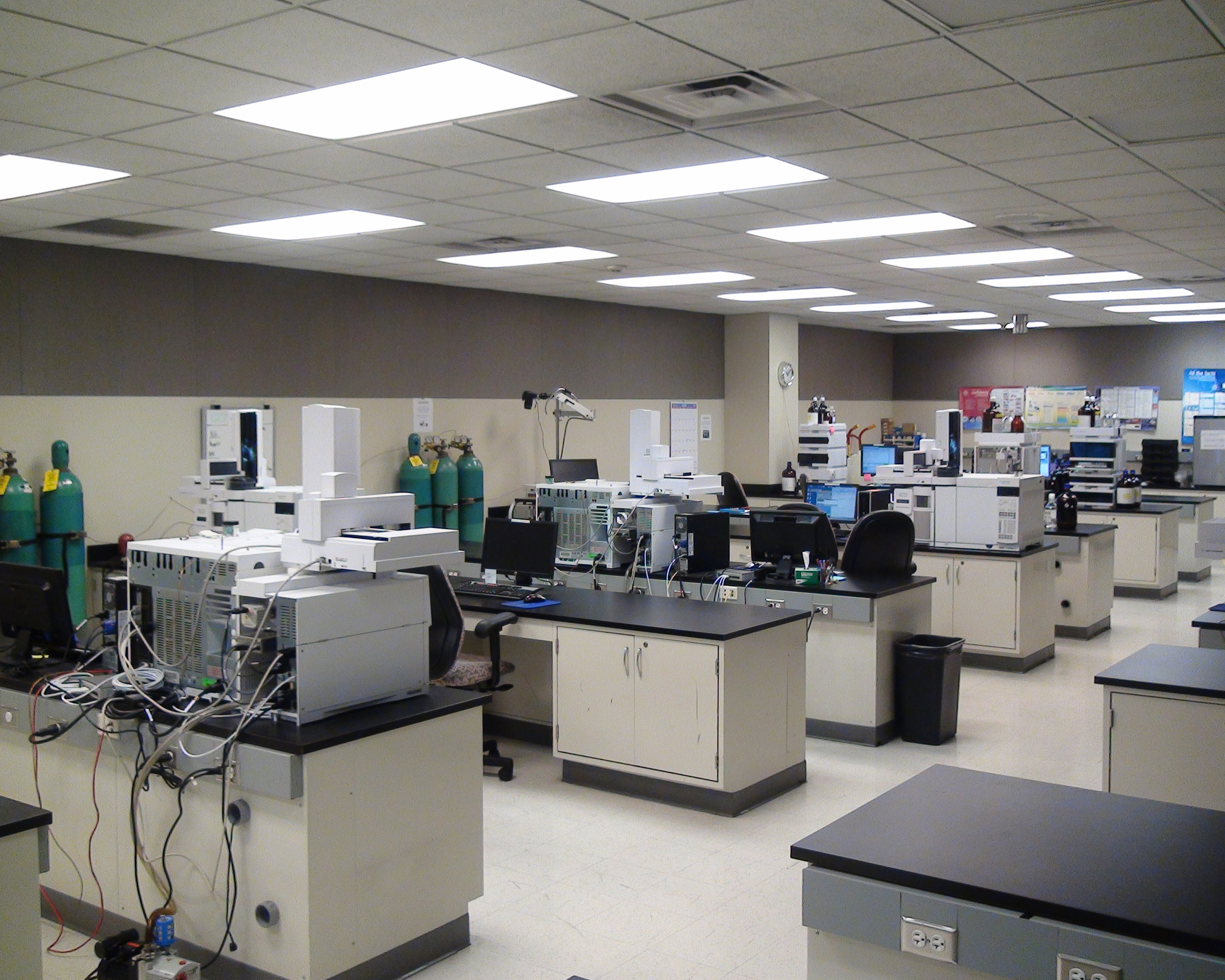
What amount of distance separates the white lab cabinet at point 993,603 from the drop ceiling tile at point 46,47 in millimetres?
5607

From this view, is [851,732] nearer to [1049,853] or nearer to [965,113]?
[965,113]

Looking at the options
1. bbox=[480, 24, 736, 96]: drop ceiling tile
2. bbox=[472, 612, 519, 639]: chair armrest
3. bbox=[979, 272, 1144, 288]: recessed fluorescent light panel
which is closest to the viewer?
bbox=[480, 24, 736, 96]: drop ceiling tile

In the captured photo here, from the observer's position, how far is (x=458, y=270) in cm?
758

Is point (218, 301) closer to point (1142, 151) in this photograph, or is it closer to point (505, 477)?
point (505, 477)

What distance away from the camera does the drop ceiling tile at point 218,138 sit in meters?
3.70

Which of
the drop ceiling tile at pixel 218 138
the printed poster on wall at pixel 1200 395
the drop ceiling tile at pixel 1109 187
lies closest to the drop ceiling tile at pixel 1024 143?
the drop ceiling tile at pixel 1109 187

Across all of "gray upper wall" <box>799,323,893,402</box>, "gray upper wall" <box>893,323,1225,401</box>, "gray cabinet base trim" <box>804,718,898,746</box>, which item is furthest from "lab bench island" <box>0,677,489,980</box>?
"gray upper wall" <box>893,323,1225,401</box>

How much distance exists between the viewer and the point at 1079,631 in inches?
319

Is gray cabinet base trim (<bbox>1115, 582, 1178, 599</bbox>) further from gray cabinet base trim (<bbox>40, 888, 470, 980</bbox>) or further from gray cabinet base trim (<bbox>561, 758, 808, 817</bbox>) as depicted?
gray cabinet base trim (<bbox>40, 888, 470, 980</bbox>)

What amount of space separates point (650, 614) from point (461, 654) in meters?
1.38

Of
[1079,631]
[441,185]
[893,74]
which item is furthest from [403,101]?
[1079,631]

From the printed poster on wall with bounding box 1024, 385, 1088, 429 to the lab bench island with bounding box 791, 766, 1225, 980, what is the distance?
11.6 metres

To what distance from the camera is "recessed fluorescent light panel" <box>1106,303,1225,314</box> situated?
10.1 meters

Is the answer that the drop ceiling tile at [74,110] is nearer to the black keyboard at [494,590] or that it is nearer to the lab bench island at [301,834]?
the lab bench island at [301,834]
